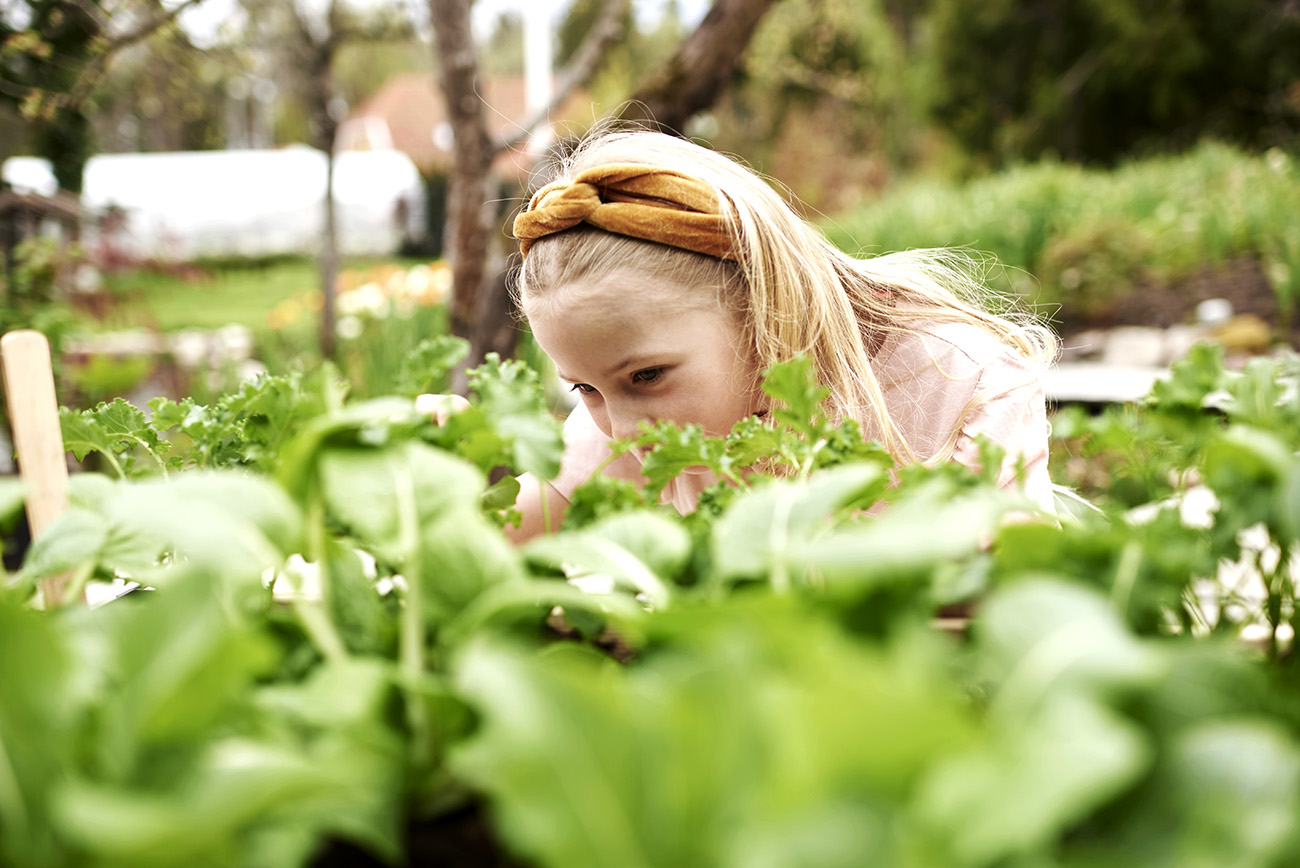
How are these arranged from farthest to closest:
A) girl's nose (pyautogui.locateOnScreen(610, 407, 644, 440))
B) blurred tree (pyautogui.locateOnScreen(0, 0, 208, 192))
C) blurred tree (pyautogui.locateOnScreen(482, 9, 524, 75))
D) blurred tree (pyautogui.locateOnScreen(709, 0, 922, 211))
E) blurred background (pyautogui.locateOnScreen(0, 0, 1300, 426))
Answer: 1. blurred tree (pyautogui.locateOnScreen(482, 9, 524, 75))
2. blurred tree (pyautogui.locateOnScreen(709, 0, 922, 211))
3. blurred background (pyautogui.locateOnScreen(0, 0, 1300, 426))
4. blurred tree (pyautogui.locateOnScreen(0, 0, 208, 192))
5. girl's nose (pyautogui.locateOnScreen(610, 407, 644, 440))

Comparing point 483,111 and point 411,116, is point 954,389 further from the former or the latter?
point 411,116

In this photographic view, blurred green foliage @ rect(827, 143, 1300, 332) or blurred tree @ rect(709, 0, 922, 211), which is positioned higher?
blurred tree @ rect(709, 0, 922, 211)

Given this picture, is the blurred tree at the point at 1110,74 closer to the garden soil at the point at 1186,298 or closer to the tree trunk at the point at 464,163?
the garden soil at the point at 1186,298

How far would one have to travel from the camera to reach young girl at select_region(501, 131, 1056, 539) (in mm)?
1413

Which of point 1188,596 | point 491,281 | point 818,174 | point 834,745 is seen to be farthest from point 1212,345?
point 818,174

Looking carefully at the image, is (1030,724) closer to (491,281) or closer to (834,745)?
(834,745)

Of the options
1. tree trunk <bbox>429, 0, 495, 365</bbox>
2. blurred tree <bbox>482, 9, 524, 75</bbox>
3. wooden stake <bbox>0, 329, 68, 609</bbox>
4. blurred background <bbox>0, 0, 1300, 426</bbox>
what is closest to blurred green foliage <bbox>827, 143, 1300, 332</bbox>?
blurred background <bbox>0, 0, 1300, 426</bbox>

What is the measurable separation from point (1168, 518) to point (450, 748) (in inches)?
14.5

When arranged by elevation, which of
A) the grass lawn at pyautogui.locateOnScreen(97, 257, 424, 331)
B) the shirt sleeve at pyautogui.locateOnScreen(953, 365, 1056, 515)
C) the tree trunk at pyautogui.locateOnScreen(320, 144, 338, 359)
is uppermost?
the shirt sleeve at pyautogui.locateOnScreen(953, 365, 1056, 515)

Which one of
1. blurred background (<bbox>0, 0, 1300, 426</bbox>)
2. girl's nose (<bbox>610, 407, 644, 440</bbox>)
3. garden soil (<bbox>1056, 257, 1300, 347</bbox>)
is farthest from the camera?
garden soil (<bbox>1056, 257, 1300, 347</bbox>)

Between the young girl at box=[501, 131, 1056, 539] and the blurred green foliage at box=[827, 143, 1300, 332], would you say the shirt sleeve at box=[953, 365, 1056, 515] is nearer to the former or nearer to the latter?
the young girl at box=[501, 131, 1056, 539]

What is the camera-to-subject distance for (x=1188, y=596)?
578 millimetres

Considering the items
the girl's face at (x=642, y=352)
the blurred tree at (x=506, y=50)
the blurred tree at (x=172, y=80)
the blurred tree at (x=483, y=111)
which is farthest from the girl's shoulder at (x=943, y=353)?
the blurred tree at (x=506, y=50)

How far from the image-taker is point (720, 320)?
1.51m
